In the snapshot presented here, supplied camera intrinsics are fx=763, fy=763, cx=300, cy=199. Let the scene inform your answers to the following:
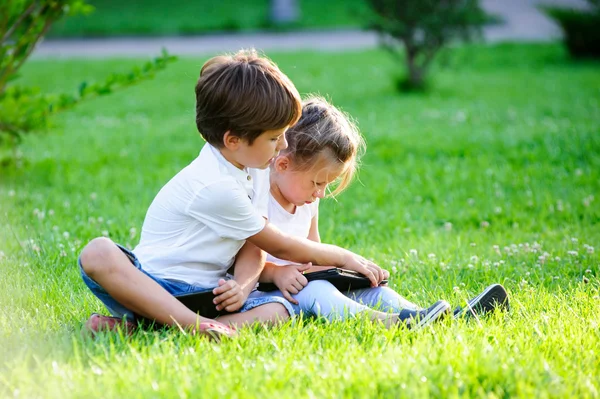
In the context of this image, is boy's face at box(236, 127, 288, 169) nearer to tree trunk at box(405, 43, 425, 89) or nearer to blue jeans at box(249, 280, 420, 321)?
blue jeans at box(249, 280, 420, 321)

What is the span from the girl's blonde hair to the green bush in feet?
44.8

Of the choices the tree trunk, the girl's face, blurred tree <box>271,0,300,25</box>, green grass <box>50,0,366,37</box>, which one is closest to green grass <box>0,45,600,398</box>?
the tree trunk

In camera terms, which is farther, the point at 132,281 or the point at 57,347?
the point at 132,281

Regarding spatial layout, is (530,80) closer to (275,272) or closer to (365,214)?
(365,214)

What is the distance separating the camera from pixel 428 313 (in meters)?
3.09

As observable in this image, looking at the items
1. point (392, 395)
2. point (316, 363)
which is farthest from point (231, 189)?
point (392, 395)

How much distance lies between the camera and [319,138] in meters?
3.43

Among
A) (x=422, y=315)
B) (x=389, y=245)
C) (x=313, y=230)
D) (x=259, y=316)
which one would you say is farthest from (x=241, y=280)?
(x=389, y=245)

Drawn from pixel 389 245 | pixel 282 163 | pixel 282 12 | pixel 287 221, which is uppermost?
pixel 282 163

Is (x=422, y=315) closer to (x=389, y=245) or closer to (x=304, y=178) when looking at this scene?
(x=304, y=178)

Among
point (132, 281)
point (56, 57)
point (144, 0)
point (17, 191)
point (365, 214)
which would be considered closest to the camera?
point (132, 281)

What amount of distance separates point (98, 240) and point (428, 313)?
4.45 ft

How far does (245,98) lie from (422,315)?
3.75 feet

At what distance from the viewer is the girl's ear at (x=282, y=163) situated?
3502mm
